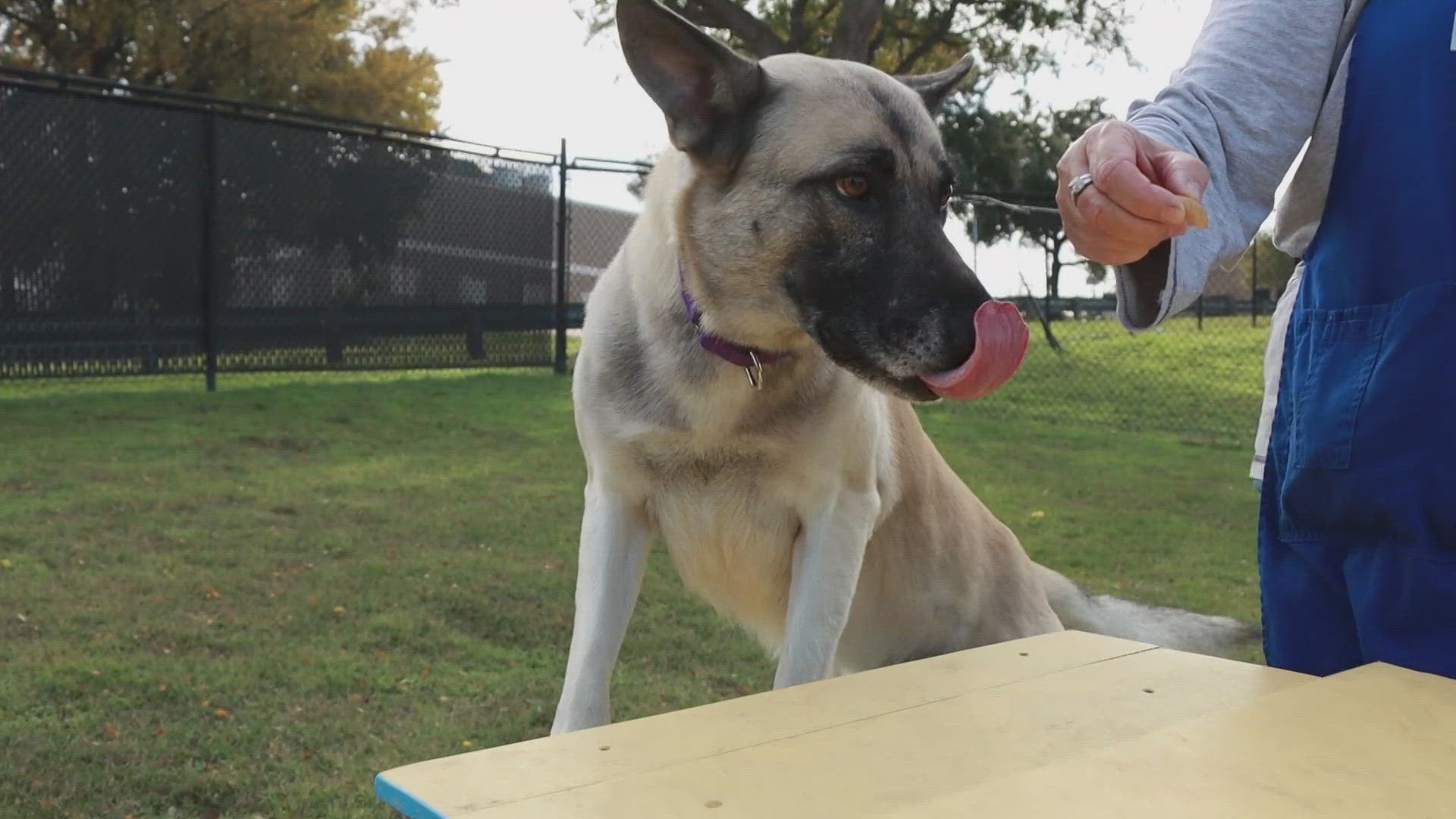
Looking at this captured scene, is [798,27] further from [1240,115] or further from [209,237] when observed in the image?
[1240,115]

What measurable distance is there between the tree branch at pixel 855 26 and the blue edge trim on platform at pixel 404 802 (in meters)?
11.5

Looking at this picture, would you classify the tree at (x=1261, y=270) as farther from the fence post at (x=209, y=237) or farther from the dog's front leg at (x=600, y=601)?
the fence post at (x=209, y=237)

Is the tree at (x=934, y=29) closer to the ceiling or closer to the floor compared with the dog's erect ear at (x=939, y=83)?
closer to the ceiling

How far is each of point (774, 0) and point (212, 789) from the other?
14871 millimetres

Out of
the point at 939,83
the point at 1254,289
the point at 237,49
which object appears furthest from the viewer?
the point at 237,49

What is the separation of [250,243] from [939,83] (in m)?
8.42

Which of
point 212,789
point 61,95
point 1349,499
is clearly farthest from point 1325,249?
point 61,95

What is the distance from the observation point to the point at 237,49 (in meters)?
18.1

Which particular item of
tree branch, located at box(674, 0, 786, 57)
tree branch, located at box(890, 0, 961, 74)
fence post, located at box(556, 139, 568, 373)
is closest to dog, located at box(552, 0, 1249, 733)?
fence post, located at box(556, 139, 568, 373)

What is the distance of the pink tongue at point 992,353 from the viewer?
1940 mm

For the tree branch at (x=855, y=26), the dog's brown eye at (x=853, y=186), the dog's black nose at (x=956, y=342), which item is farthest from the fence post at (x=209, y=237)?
the dog's black nose at (x=956, y=342)

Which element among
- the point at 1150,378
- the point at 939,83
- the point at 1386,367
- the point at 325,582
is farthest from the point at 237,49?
the point at 1386,367

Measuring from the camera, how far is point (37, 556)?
4453 mm

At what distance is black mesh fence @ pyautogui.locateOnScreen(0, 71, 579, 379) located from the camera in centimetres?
866
